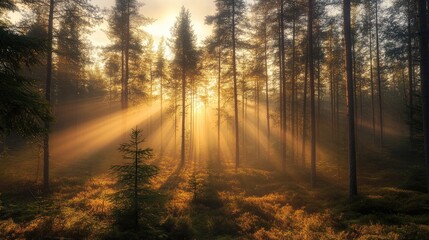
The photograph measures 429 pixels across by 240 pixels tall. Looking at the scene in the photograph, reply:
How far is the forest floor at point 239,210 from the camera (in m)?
→ 9.18

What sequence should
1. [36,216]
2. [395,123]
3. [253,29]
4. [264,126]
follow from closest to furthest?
[36,216]
[253,29]
[395,123]
[264,126]

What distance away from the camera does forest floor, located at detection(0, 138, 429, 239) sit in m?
9.18

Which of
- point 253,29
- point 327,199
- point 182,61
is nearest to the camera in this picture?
point 327,199

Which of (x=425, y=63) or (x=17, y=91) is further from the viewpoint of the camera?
(x=425, y=63)

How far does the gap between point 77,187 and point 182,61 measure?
16.2 m

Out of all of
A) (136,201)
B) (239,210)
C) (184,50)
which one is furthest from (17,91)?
(184,50)

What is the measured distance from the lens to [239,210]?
13.1 meters

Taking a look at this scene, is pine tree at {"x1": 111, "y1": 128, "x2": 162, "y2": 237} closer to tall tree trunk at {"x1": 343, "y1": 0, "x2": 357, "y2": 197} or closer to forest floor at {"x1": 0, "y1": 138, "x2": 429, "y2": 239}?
forest floor at {"x1": 0, "y1": 138, "x2": 429, "y2": 239}

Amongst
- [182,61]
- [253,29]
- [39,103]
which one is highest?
[253,29]

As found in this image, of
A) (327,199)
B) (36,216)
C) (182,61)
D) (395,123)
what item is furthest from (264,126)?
(36,216)

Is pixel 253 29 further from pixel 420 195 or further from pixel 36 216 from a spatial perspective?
pixel 36 216

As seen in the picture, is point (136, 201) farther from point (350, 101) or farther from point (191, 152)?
point (191, 152)

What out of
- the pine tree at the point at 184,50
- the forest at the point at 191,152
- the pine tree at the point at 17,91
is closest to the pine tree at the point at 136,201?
the forest at the point at 191,152

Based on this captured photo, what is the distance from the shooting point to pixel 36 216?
10461 millimetres
